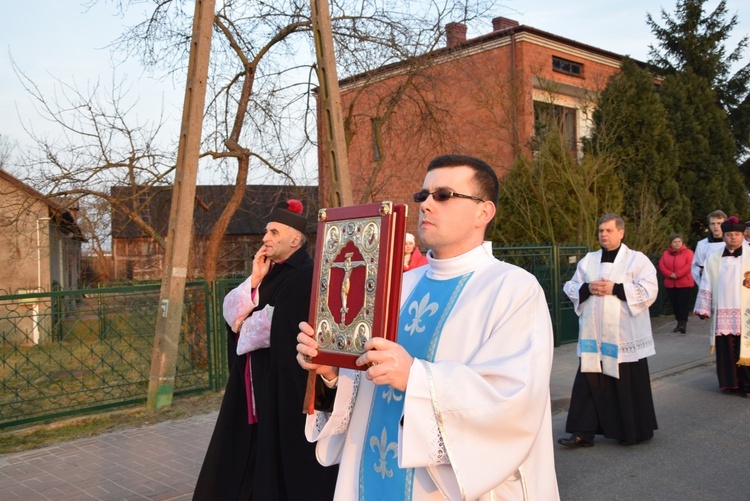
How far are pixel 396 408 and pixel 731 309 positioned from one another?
26.9 feet

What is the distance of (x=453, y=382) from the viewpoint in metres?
2.21

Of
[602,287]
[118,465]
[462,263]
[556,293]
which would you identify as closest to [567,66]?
[556,293]

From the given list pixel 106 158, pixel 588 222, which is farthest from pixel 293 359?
pixel 588 222

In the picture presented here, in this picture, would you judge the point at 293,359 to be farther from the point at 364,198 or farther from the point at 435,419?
the point at 364,198

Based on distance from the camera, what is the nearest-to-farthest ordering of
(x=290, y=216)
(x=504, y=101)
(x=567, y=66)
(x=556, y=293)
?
(x=290, y=216) → (x=556, y=293) → (x=504, y=101) → (x=567, y=66)

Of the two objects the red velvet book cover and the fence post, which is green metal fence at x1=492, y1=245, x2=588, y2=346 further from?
the red velvet book cover

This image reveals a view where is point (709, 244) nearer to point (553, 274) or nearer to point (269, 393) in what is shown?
point (553, 274)

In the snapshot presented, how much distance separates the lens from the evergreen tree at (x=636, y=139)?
19000 mm

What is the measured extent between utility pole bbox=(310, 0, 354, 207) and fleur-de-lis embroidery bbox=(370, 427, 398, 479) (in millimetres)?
5833

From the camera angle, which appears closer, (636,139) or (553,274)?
(553,274)

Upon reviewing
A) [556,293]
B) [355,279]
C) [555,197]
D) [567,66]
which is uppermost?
[567,66]

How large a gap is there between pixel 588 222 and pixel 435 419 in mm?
15016

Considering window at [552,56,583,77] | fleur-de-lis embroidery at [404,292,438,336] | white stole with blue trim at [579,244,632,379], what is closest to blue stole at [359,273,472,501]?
fleur-de-lis embroidery at [404,292,438,336]

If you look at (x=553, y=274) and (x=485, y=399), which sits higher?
(x=485, y=399)
